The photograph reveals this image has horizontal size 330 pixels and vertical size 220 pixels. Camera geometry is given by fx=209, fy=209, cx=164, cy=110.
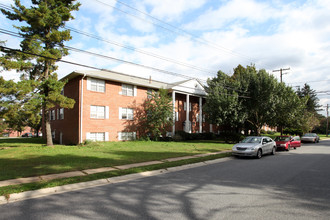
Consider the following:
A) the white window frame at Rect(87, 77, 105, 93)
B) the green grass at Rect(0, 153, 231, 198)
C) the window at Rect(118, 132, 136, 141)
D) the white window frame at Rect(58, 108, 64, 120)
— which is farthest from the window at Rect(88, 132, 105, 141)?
the green grass at Rect(0, 153, 231, 198)

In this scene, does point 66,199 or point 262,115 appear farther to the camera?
point 262,115

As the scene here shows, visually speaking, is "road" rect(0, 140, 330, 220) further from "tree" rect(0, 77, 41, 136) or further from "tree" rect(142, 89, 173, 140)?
"tree" rect(142, 89, 173, 140)

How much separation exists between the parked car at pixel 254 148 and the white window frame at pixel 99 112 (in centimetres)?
1376

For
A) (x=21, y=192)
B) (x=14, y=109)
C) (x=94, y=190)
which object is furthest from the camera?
(x=14, y=109)

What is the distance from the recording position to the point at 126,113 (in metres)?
24.0

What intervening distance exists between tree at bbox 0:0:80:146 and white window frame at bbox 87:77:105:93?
11.1ft

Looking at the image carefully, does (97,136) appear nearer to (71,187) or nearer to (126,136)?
(126,136)

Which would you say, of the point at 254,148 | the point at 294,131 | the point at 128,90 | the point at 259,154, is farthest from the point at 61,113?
Result: the point at 294,131

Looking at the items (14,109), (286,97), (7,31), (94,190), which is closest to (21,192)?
(94,190)

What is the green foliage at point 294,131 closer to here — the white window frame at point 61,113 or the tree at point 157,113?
the tree at point 157,113

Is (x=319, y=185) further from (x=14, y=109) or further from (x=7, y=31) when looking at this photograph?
(x=14, y=109)

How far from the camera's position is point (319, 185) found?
6805mm

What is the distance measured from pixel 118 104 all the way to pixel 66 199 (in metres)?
18.1

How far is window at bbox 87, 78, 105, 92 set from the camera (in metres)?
21.2
